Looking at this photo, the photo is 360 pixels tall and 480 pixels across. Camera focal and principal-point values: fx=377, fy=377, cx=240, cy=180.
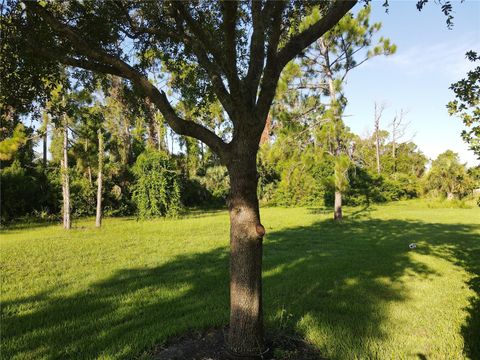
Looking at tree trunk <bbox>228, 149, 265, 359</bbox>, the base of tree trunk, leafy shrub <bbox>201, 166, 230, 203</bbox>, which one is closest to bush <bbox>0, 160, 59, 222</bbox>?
leafy shrub <bbox>201, 166, 230, 203</bbox>

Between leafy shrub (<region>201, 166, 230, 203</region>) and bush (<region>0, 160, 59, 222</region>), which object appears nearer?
bush (<region>0, 160, 59, 222</region>)

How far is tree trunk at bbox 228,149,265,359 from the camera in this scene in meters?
3.36

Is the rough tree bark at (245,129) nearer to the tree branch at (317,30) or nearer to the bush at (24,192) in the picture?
the tree branch at (317,30)

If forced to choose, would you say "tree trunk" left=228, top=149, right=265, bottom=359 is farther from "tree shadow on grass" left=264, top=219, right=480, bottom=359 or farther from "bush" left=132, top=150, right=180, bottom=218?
"bush" left=132, top=150, right=180, bottom=218

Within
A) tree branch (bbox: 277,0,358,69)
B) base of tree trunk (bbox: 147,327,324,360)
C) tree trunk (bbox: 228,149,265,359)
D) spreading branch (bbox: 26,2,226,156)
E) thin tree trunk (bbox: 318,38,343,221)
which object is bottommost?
base of tree trunk (bbox: 147,327,324,360)

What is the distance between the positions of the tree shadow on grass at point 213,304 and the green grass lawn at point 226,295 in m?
0.02

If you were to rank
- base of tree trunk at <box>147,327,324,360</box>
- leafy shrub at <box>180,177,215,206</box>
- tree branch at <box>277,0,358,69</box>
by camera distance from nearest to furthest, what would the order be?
tree branch at <box>277,0,358,69</box> < base of tree trunk at <box>147,327,324,360</box> < leafy shrub at <box>180,177,215,206</box>

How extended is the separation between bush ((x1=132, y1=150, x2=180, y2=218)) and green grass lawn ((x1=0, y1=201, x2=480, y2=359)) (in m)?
7.93

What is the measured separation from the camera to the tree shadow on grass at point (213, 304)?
386cm

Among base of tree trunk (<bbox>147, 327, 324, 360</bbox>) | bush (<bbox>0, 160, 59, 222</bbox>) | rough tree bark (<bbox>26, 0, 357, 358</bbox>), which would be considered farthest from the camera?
bush (<bbox>0, 160, 59, 222</bbox>)

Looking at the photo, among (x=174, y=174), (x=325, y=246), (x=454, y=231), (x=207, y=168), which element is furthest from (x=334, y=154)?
(x=207, y=168)

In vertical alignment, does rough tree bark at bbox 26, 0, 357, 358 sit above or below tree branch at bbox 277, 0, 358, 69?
below

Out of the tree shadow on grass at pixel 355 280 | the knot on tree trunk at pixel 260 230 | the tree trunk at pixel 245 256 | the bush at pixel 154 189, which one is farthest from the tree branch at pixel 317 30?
the bush at pixel 154 189

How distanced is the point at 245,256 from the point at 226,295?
2368 mm
